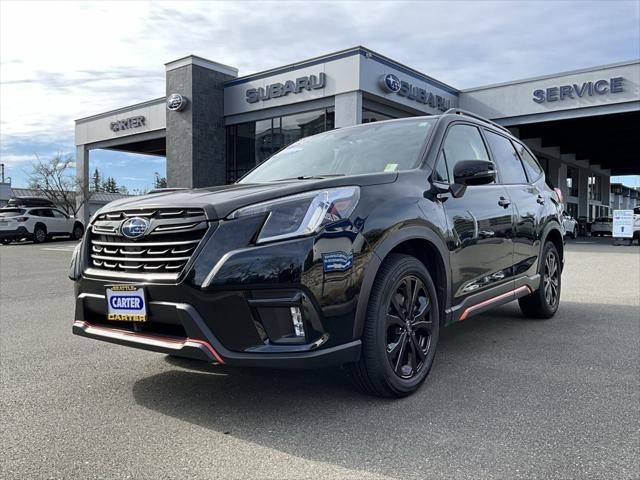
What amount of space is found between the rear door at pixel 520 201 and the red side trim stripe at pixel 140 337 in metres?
3.00

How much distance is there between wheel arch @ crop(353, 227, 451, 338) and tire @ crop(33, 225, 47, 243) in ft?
76.5

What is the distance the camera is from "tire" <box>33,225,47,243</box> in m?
23.2

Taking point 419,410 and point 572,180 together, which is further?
point 572,180

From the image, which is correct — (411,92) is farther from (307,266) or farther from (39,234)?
(307,266)

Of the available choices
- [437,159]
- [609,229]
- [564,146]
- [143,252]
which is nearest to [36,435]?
[143,252]

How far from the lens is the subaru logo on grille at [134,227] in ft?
9.57

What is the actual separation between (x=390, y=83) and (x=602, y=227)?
61.3ft

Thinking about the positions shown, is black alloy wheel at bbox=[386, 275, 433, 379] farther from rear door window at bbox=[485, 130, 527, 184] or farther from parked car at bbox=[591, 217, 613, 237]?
parked car at bbox=[591, 217, 613, 237]

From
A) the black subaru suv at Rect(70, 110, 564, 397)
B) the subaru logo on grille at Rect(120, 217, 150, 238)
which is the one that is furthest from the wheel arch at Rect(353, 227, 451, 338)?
the subaru logo on grille at Rect(120, 217, 150, 238)

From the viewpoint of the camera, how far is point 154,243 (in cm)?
287

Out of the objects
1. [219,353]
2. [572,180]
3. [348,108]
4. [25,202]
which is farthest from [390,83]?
[572,180]

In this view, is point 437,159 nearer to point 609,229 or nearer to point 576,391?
point 576,391

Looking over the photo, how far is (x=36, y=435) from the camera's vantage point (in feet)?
8.99

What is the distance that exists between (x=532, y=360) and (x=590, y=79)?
73.1 feet
